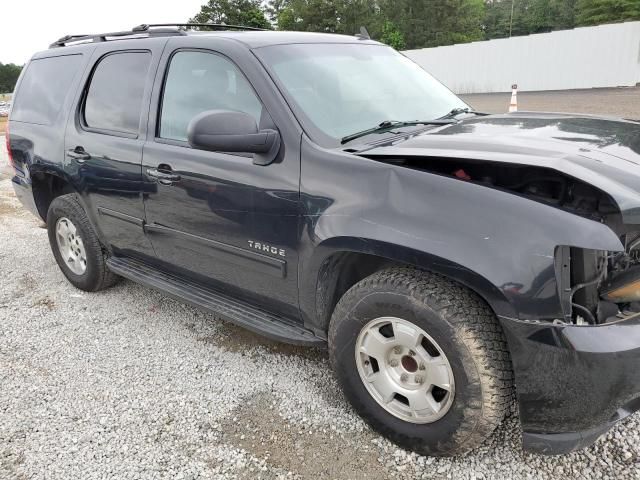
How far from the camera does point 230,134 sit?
2.48 m

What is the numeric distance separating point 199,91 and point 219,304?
124 cm

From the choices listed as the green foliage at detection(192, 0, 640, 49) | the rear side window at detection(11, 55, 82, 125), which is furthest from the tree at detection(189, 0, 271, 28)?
the rear side window at detection(11, 55, 82, 125)

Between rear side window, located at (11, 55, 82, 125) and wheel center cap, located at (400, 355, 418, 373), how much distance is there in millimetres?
3291

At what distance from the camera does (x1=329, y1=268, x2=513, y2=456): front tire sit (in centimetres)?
207

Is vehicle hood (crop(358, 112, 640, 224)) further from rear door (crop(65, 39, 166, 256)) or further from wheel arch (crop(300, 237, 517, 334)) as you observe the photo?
rear door (crop(65, 39, 166, 256))

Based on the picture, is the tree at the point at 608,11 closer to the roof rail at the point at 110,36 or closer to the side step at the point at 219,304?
the roof rail at the point at 110,36

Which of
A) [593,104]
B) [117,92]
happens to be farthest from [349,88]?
[593,104]

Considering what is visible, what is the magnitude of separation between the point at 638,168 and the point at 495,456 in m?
1.36

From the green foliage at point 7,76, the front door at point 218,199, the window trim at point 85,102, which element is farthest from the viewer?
the green foliage at point 7,76

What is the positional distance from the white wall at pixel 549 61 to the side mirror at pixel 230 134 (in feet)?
67.7

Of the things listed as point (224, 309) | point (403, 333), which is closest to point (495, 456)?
point (403, 333)

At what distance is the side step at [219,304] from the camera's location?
275cm

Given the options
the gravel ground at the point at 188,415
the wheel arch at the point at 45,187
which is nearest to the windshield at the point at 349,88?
the gravel ground at the point at 188,415

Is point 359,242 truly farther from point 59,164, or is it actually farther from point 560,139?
point 59,164
